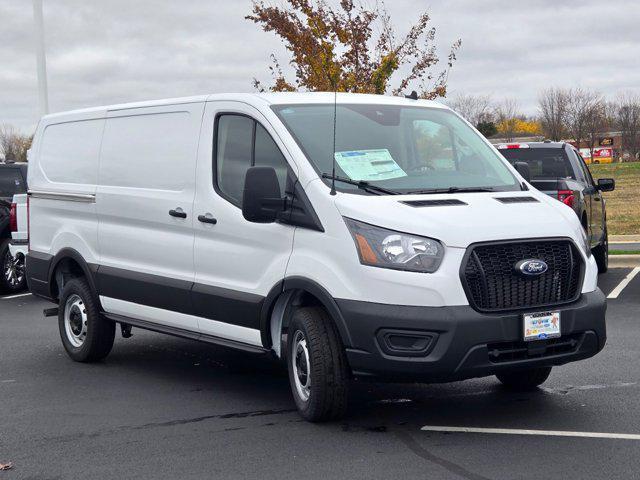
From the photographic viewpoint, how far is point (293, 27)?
19922 millimetres

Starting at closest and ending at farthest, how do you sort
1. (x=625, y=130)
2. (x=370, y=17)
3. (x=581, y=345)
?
(x=581, y=345)
(x=370, y=17)
(x=625, y=130)

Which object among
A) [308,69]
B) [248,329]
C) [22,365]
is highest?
[308,69]

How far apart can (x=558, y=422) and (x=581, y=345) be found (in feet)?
1.66

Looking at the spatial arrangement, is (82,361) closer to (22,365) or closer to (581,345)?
(22,365)

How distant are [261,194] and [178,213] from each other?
113cm

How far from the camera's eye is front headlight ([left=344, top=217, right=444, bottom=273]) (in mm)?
5902

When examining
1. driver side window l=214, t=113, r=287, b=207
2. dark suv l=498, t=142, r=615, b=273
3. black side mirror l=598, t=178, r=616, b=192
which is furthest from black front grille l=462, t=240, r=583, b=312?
black side mirror l=598, t=178, r=616, b=192

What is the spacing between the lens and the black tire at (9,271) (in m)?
14.5

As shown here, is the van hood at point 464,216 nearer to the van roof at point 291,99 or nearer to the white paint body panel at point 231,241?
the white paint body panel at point 231,241

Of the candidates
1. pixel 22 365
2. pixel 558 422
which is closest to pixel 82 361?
pixel 22 365

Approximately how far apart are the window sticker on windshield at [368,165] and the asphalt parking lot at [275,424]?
1532mm

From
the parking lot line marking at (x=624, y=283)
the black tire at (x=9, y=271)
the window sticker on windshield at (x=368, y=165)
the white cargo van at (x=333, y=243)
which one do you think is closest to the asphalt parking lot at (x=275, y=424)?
the white cargo van at (x=333, y=243)

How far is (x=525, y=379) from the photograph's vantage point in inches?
286

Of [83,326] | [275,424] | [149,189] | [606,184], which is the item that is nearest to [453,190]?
[275,424]
